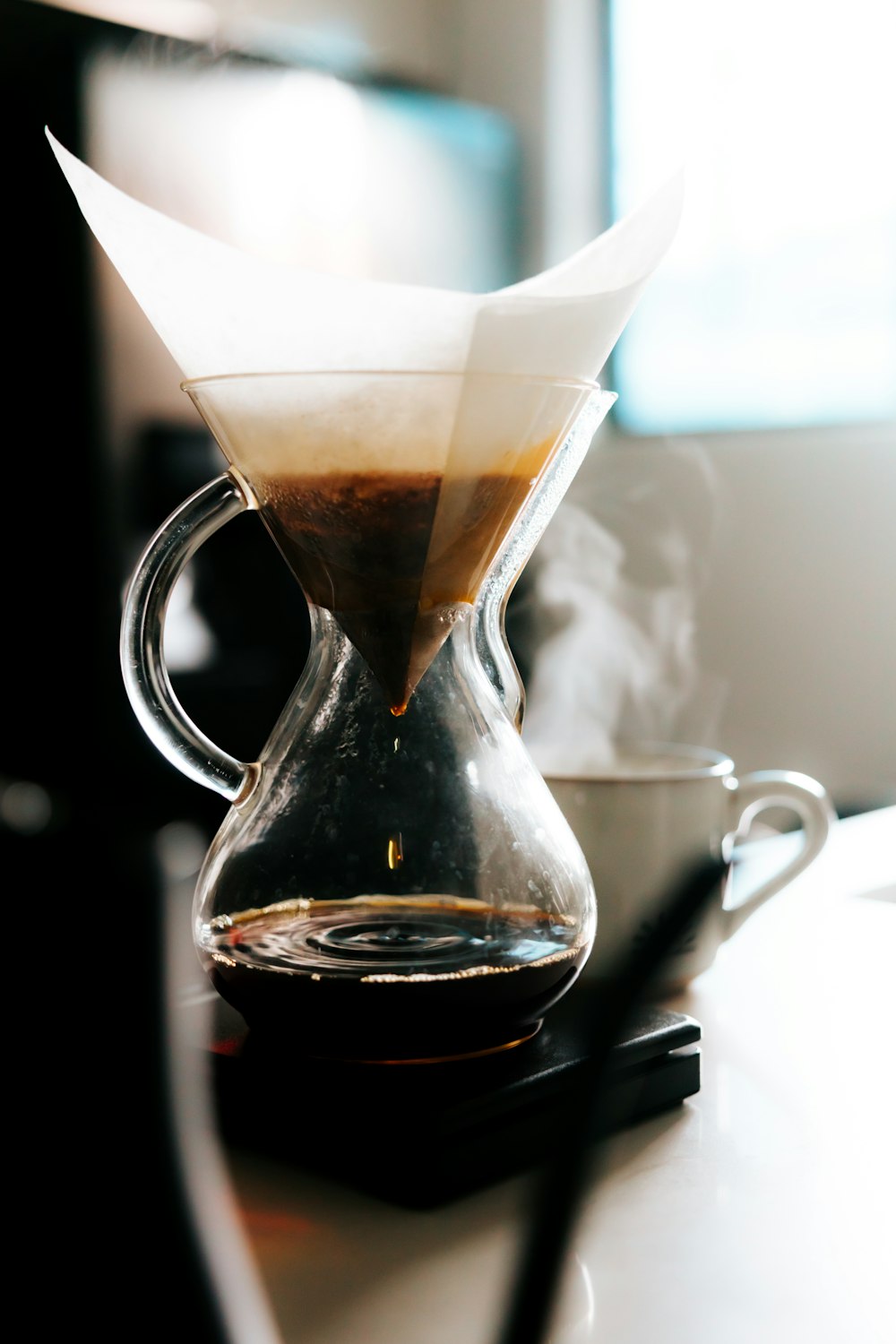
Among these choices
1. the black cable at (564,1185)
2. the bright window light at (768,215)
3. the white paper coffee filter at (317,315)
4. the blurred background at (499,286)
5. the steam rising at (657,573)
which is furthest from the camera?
the steam rising at (657,573)

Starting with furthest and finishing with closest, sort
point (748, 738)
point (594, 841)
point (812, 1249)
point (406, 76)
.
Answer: point (748, 738)
point (406, 76)
point (594, 841)
point (812, 1249)

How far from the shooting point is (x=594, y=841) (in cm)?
49

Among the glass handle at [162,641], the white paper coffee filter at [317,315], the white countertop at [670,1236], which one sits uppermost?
the white paper coffee filter at [317,315]

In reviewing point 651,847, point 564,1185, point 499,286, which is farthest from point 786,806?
point 499,286

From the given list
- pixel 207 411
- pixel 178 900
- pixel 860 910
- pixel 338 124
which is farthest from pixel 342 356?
pixel 338 124

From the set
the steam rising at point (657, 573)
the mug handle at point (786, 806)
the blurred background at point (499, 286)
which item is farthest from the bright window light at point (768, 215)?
the mug handle at point (786, 806)

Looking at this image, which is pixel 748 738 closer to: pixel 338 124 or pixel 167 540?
pixel 338 124

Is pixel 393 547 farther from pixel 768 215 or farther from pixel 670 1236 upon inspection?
pixel 768 215

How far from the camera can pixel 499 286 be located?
8.24ft

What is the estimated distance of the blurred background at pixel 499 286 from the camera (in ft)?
4.48

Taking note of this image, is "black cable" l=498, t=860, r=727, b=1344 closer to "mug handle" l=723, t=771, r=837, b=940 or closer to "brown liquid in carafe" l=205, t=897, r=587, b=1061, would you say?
"brown liquid in carafe" l=205, t=897, r=587, b=1061

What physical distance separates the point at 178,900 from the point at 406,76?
2.18m

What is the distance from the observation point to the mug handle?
50 centimetres

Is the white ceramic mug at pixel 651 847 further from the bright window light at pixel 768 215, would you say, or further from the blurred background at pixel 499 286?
the bright window light at pixel 768 215
